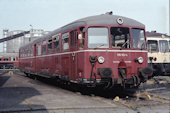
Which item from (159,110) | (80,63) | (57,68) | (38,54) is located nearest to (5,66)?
(38,54)

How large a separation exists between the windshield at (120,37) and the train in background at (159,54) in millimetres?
7205

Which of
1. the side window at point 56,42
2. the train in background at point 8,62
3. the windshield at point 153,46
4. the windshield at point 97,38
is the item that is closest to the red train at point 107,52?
the windshield at point 97,38

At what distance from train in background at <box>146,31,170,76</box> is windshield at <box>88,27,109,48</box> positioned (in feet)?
26.1

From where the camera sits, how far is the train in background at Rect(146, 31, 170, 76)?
52.6 feet

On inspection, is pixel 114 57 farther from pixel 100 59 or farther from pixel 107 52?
pixel 100 59

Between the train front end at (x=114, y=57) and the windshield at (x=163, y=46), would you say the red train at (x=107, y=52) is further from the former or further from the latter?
the windshield at (x=163, y=46)

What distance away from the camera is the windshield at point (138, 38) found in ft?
30.6

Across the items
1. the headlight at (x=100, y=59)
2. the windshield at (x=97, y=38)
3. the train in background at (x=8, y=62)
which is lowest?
the train in background at (x=8, y=62)

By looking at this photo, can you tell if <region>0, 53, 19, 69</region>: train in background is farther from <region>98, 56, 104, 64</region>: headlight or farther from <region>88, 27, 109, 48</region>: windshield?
<region>98, 56, 104, 64</region>: headlight

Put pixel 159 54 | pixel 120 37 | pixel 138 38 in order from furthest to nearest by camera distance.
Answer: pixel 159 54 < pixel 138 38 < pixel 120 37

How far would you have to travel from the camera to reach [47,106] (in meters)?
6.56

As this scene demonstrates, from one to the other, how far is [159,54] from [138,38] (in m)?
7.75

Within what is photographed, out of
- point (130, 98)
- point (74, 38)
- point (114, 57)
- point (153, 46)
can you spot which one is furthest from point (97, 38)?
point (153, 46)

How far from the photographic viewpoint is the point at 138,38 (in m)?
9.52
